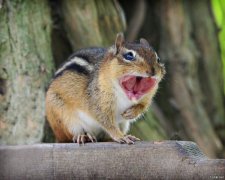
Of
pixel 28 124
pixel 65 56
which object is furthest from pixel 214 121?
pixel 28 124

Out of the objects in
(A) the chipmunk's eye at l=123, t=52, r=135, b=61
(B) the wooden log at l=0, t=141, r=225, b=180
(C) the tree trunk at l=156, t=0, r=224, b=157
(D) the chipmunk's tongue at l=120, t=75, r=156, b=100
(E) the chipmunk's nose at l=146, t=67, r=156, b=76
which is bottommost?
(C) the tree trunk at l=156, t=0, r=224, b=157

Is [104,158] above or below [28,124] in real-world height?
above

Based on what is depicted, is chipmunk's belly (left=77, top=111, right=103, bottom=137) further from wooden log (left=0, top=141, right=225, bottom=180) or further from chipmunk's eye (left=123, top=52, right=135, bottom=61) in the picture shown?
wooden log (left=0, top=141, right=225, bottom=180)

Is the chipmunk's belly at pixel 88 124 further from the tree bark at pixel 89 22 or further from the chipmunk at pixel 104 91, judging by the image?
the tree bark at pixel 89 22

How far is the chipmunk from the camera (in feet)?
12.3

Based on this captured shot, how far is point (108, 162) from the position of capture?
3.12m

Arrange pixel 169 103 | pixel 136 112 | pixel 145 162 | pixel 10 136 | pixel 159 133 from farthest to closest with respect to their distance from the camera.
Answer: pixel 169 103 → pixel 159 133 → pixel 10 136 → pixel 136 112 → pixel 145 162

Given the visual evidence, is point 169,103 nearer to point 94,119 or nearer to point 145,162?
point 94,119

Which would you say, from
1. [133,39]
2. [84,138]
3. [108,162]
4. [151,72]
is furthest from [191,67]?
[108,162]

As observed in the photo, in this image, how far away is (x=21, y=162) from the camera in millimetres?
3217

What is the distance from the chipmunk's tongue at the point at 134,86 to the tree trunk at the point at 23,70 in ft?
4.46

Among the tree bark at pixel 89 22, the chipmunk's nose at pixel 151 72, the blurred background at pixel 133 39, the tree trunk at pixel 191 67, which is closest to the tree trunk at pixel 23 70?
the blurred background at pixel 133 39

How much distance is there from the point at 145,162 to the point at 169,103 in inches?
138

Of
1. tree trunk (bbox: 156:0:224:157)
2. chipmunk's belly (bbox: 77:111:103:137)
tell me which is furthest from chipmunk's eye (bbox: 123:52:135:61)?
→ tree trunk (bbox: 156:0:224:157)
